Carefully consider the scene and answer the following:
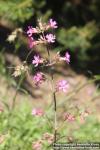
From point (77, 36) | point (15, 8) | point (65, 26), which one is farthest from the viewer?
point (65, 26)

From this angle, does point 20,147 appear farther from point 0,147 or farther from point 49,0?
point 49,0

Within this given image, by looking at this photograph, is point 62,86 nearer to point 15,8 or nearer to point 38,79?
point 38,79

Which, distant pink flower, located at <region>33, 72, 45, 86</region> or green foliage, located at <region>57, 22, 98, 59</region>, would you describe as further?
green foliage, located at <region>57, 22, 98, 59</region>

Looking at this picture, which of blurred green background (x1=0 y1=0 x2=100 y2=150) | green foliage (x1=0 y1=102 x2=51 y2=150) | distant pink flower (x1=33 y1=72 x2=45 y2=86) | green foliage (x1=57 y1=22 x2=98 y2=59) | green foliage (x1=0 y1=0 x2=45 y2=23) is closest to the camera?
distant pink flower (x1=33 y1=72 x2=45 y2=86)

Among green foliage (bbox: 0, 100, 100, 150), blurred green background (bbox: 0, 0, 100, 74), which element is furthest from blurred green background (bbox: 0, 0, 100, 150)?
green foliage (bbox: 0, 100, 100, 150)

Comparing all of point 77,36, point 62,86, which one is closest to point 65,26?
point 77,36

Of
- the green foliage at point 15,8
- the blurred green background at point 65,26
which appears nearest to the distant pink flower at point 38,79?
the blurred green background at point 65,26

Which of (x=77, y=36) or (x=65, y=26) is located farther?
(x=65, y=26)

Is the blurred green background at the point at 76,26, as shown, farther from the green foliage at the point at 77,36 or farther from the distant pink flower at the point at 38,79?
the distant pink flower at the point at 38,79

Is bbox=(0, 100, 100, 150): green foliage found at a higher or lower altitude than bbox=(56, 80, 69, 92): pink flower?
higher

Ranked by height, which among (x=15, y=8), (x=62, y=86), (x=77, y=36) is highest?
(x=77, y=36)

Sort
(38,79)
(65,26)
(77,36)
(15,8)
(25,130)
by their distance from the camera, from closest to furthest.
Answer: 1. (38,79)
2. (25,130)
3. (15,8)
4. (77,36)
5. (65,26)

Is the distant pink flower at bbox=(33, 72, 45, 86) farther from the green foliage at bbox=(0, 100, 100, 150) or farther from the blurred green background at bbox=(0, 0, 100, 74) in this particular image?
the blurred green background at bbox=(0, 0, 100, 74)

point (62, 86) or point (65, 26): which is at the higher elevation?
point (65, 26)
